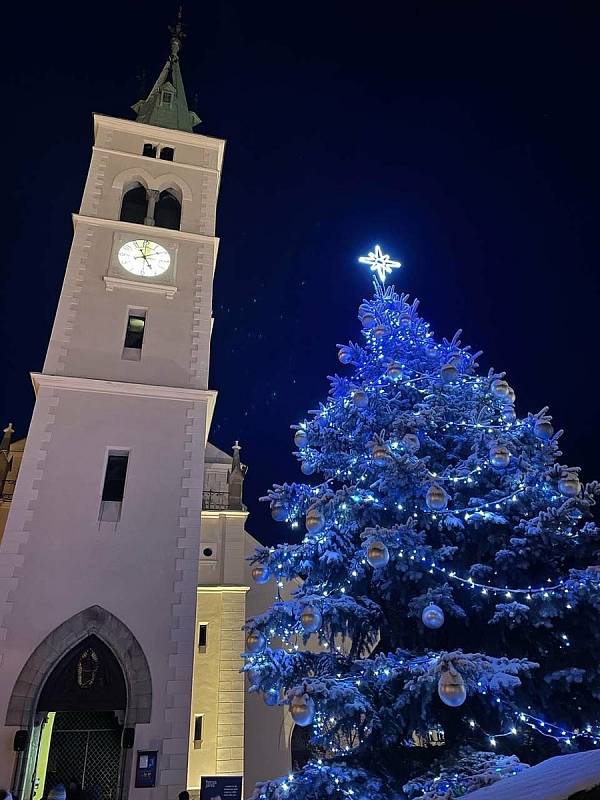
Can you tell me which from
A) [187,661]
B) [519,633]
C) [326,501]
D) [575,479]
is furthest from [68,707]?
[575,479]

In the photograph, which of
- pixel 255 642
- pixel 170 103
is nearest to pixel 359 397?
pixel 255 642

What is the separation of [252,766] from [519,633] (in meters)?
11.8

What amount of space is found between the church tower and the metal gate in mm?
38

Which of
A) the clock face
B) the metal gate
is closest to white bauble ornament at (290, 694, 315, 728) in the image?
the metal gate

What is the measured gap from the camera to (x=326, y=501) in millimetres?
6871

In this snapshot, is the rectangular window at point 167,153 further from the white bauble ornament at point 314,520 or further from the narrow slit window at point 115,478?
the white bauble ornament at point 314,520

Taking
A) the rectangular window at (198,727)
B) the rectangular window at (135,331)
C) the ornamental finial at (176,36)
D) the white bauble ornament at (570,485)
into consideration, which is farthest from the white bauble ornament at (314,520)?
the ornamental finial at (176,36)

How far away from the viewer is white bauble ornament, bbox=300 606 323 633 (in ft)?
19.8

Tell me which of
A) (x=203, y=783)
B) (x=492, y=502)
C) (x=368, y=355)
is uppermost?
(x=368, y=355)

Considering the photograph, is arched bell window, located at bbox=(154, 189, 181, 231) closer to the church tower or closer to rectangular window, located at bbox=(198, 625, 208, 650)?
the church tower

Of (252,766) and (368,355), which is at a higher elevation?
(368,355)

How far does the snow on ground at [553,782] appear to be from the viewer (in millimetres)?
1465

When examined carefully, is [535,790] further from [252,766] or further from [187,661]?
[252,766]

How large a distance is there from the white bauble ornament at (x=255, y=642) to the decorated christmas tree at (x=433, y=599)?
28 mm
